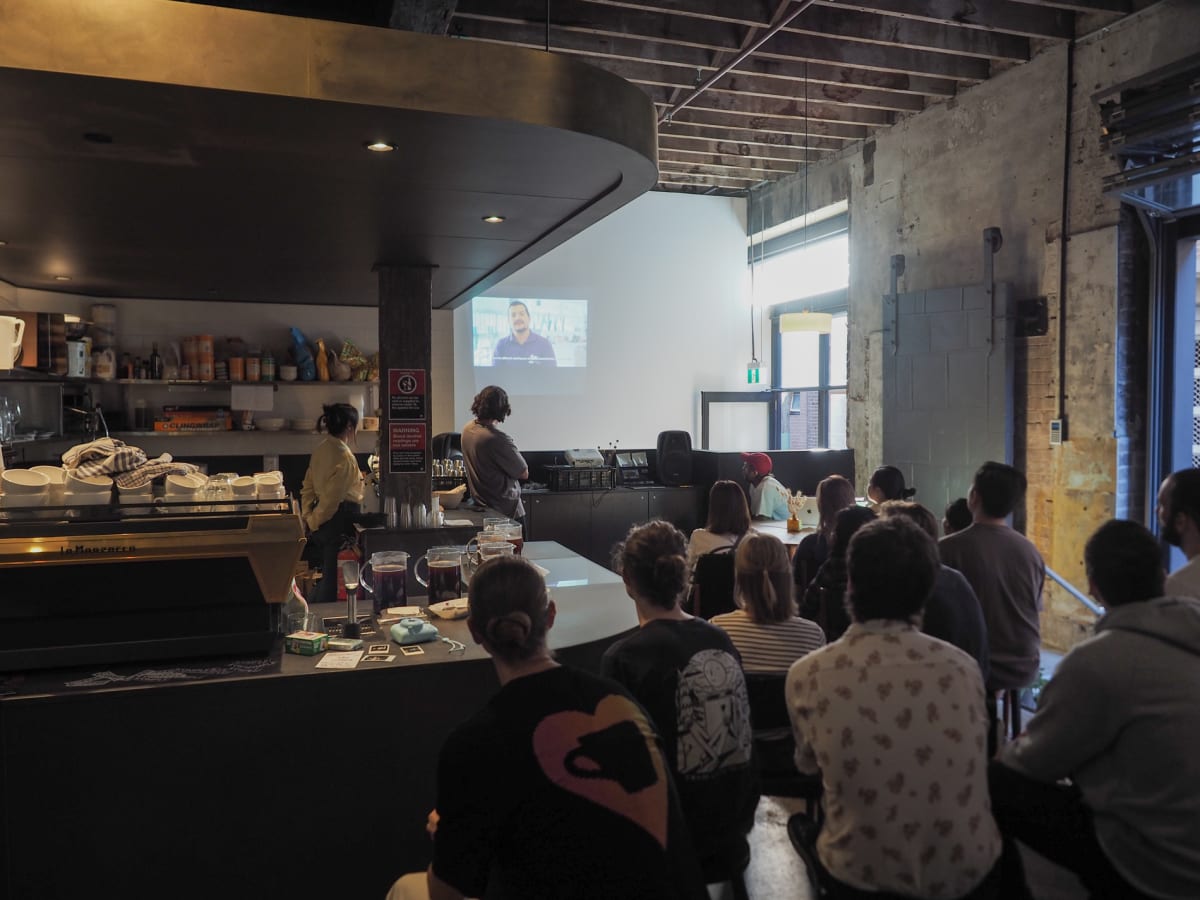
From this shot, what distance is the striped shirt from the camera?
272 centimetres

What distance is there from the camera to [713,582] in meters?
3.65

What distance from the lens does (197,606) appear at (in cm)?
236

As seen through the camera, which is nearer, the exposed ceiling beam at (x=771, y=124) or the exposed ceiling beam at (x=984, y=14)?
the exposed ceiling beam at (x=984, y=14)

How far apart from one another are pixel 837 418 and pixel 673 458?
2.11 metres

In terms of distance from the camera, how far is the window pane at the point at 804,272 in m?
8.73

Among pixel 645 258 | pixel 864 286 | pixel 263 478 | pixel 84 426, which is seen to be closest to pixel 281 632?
pixel 263 478

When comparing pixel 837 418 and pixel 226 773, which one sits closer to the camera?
pixel 226 773

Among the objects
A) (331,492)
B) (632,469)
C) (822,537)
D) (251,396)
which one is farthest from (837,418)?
(251,396)

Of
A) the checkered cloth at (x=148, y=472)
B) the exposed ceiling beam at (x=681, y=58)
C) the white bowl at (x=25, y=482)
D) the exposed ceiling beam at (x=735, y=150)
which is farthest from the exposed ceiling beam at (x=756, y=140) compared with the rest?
the white bowl at (x=25, y=482)

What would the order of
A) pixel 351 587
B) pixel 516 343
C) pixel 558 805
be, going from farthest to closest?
pixel 516 343 → pixel 351 587 → pixel 558 805

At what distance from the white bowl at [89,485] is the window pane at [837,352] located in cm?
734

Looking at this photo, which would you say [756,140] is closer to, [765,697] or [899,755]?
[765,697]

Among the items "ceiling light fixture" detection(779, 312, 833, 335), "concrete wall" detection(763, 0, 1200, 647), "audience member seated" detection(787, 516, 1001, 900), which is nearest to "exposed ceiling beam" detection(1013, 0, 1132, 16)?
"concrete wall" detection(763, 0, 1200, 647)

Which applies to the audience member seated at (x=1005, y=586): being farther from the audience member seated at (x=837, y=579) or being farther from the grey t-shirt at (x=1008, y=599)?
the audience member seated at (x=837, y=579)
